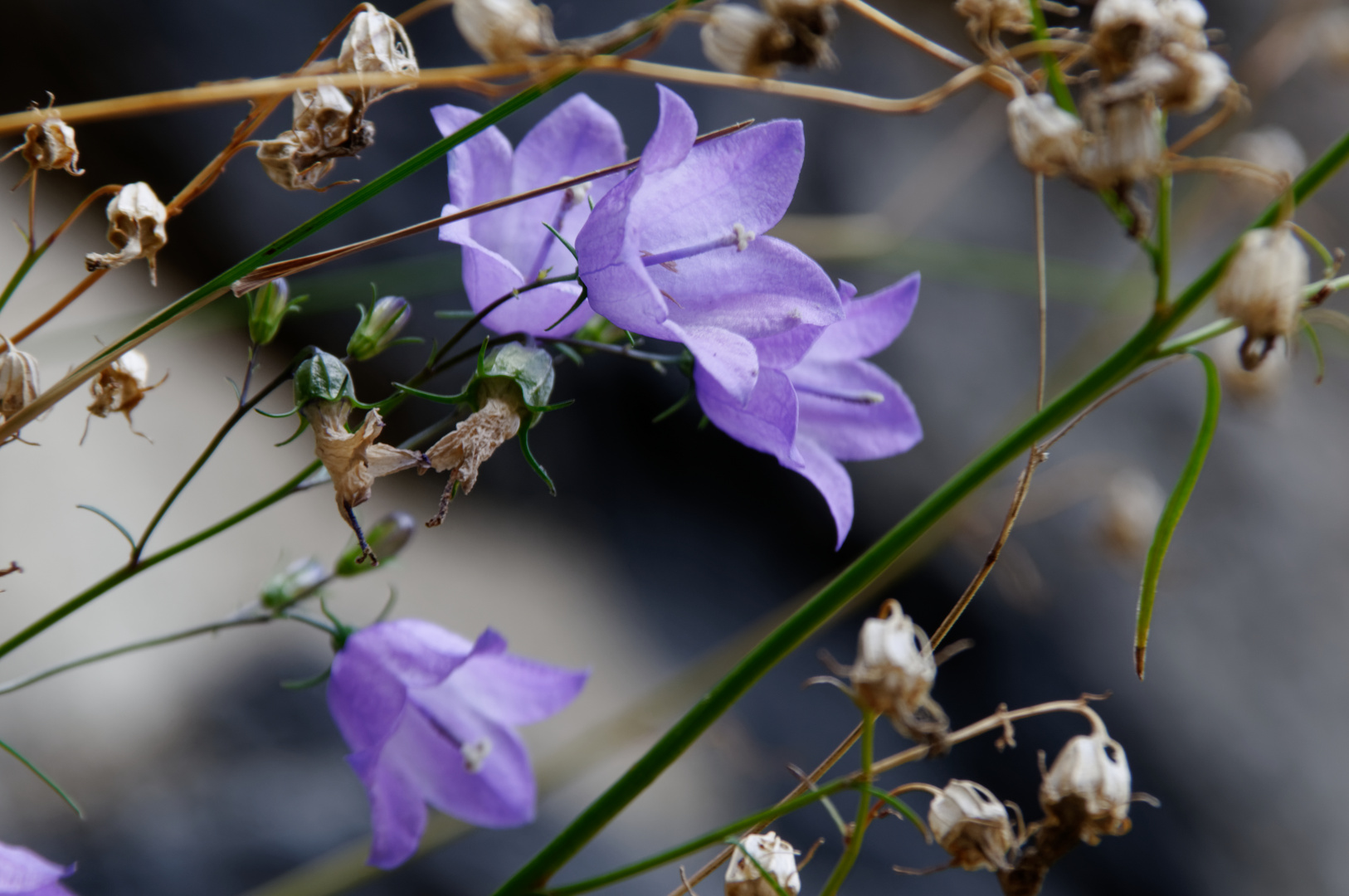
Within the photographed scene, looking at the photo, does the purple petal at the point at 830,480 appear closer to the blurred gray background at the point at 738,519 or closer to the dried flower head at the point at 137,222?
the dried flower head at the point at 137,222

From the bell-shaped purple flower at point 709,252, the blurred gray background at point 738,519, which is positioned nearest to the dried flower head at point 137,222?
the bell-shaped purple flower at point 709,252

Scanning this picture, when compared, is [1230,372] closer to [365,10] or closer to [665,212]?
[665,212]

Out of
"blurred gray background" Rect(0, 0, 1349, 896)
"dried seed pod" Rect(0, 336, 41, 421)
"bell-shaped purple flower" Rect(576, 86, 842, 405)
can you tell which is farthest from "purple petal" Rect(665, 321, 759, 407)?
"blurred gray background" Rect(0, 0, 1349, 896)

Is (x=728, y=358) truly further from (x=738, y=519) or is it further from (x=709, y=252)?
(x=738, y=519)

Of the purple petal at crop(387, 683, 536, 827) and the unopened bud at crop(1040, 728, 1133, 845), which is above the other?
the purple petal at crop(387, 683, 536, 827)

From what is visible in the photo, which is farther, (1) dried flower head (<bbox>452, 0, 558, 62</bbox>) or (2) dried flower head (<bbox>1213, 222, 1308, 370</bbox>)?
(1) dried flower head (<bbox>452, 0, 558, 62</bbox>)

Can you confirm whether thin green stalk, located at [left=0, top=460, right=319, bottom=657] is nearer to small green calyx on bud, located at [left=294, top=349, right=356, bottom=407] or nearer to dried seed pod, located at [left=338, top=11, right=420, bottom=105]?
small green calyx on bud, located at [left=294, top=349, right=356, bottom=407]
